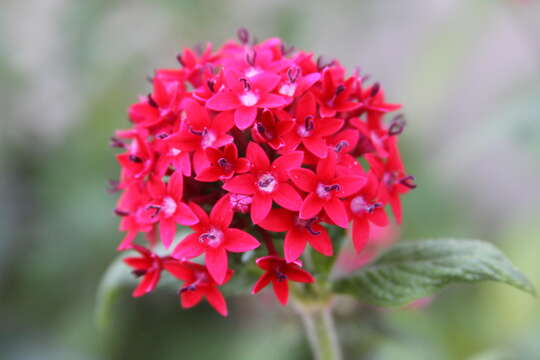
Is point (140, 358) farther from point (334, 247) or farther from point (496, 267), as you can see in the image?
point (496, 267)

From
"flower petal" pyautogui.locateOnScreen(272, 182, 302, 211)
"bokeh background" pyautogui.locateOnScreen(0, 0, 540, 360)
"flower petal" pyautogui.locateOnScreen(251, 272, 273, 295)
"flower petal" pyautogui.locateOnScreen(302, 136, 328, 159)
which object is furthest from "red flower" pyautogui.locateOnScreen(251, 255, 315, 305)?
"bokeh background" pyautogui.locateOnScreen(0, 0, 540, 360)

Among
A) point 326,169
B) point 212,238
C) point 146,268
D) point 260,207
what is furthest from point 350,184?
point 146,268

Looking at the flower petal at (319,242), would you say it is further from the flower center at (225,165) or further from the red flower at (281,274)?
the flower center at (225,165)

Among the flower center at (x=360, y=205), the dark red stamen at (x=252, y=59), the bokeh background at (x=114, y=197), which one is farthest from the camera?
the bokeh background at (x=114, y=197)

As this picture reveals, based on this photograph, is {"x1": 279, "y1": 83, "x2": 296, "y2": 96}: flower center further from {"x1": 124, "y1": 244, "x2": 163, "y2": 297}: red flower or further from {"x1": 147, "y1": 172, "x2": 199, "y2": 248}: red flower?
{"x1": 124, "y1": 244, "x2": 163, "y2": 297}: red flower

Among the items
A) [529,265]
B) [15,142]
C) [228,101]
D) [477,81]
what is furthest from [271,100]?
[477,81]

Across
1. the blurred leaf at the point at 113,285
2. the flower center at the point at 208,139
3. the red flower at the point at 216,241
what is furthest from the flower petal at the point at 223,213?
the blurred leaf at the point at 113,285

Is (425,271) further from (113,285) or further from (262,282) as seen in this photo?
(113,285)
